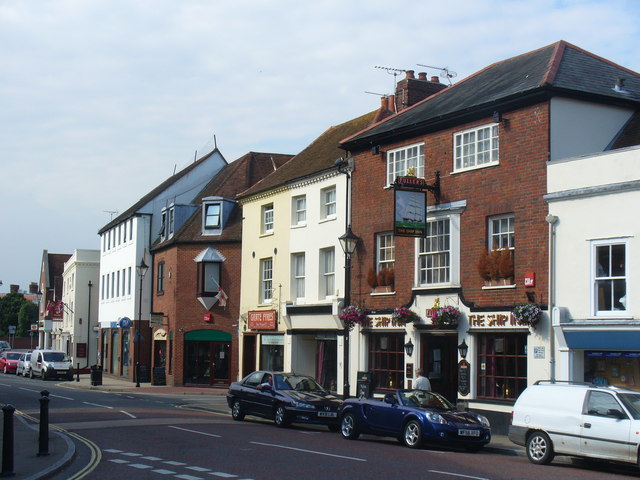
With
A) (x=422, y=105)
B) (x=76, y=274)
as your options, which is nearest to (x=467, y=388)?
(x=422, y=105)

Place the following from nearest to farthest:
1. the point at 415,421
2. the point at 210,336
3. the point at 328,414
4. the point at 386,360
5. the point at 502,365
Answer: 1. the point at 415,421
2. the point at 328,414
3. the point at 502,365
4. the point at 386,360
5. the point at 210,336

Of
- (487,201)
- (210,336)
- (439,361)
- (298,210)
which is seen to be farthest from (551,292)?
(210,336)

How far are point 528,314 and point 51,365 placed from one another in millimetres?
38370

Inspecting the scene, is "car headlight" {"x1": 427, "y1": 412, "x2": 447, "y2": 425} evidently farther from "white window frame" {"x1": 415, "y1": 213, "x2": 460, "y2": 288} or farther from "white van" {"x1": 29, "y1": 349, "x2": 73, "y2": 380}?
"white van" {"x1": 29, "y1": 349, "x2": 73, "y2": 380}

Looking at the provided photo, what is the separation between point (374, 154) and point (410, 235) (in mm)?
4820

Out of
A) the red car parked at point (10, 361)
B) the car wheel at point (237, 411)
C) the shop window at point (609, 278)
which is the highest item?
the shop window at point (609, 278)

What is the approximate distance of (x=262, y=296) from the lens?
35406mm

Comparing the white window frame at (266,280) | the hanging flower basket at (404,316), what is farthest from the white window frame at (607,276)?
the white window frame at (266,280)

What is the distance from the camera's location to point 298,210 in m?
32.8

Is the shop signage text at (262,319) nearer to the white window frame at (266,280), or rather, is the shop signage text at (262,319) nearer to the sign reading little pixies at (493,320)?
the white window frame at (266,280)

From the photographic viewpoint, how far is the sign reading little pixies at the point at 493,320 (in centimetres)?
2152

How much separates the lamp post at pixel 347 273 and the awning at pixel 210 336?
46.7 ft

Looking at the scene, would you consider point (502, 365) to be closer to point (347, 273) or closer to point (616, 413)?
point (347, 273)

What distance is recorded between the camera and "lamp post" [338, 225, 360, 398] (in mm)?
26438
